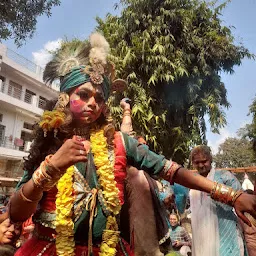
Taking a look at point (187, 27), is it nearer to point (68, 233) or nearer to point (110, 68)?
point (110, 68)

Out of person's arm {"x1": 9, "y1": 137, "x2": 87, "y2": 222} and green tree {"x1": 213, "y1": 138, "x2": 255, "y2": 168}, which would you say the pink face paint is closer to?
person's arm {"x1": 9, "y1": 137, "x2": 87, "y2": 222}

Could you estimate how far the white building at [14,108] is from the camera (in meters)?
23.5

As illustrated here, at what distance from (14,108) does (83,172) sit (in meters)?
24.7

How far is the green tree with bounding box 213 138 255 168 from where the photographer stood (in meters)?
35.9

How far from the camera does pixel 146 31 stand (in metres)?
10.7

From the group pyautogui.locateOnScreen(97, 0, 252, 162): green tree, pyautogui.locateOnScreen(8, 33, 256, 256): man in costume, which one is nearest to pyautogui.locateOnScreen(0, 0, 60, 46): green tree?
pyautogui.locateOnScreen(97, 0, 252, 162): green tree

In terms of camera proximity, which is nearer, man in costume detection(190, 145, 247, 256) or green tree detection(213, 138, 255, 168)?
man in costume detection(190, 145, 247, 256)

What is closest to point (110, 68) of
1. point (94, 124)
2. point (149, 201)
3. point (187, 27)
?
point (94, 124)

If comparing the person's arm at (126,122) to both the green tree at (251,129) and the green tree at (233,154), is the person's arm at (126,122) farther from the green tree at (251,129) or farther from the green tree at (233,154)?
the green tree at (233,154)

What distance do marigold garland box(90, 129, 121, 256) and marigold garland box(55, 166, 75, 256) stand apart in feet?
0.53

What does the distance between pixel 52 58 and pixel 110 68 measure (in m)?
0.42

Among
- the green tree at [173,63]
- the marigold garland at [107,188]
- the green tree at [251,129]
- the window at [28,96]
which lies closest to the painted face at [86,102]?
the marigold garland at [107,188]

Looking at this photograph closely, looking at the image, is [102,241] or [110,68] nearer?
[102,241]

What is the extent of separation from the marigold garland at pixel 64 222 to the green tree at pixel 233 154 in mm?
35971
